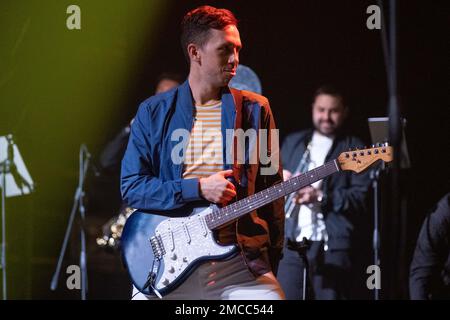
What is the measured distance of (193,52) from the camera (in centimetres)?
404

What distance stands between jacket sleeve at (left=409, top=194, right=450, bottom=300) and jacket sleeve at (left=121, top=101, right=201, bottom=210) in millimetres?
2433

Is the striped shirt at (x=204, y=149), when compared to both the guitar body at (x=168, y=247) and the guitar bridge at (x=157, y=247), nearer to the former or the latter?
the guitar body at (x=168, y=247)

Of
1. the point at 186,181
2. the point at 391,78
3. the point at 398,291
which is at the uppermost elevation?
the point at 391,78

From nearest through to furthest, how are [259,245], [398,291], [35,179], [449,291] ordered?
[398,291] < [259,245] < [449,291] < [35,179]

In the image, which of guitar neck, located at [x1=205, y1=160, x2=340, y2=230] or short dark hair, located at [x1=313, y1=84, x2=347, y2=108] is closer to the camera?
guitar neck, located at [x1=205, y1=160, x2=340, y2=230]

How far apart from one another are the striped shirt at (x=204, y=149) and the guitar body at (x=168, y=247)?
20 centimetres

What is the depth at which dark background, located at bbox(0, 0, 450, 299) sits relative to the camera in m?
6.06

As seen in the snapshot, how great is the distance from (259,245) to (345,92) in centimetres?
281

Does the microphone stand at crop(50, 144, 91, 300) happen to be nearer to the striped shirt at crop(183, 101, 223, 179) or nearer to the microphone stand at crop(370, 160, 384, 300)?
the microphone stand at crop(370, 160, 384, 300)

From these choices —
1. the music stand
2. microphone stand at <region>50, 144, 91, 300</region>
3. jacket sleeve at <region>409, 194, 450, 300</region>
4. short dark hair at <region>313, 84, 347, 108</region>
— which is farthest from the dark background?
jacket sleeve at <region>409, 194, 450, 300</region>

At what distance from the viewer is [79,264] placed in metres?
6.66

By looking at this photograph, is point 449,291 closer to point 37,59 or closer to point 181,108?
point 181,108

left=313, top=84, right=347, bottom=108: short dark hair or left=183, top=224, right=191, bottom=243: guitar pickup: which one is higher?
left=313, top=84, right=347, bottom=108: short dark hair

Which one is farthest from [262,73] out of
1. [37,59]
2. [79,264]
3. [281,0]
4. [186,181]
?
[186,181]
